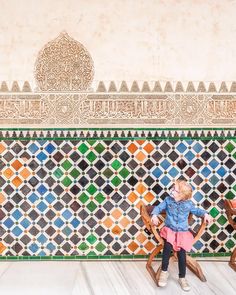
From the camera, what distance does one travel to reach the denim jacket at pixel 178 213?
2.39 meters

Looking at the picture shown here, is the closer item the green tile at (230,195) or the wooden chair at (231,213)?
the wooden chair at (231,213)

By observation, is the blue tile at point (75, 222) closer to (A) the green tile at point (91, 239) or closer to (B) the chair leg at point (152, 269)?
(A) the green tile at point (91, 239)

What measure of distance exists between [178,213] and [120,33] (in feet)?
4.77

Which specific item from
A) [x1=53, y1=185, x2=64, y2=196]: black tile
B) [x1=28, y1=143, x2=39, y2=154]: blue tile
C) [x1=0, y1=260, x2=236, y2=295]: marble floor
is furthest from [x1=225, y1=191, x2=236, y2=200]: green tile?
[x1=28, y1=143, x2=39, y2=154]: blue tile

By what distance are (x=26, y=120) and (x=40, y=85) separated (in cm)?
30

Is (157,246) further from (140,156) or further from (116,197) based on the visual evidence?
(140,156)

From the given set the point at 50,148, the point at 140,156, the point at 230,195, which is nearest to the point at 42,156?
the point at 50,148

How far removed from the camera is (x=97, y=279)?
245 cm

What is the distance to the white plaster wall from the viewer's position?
2.83m

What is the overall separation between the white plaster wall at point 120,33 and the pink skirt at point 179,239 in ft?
3.93

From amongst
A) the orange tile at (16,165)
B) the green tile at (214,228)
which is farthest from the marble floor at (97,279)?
the orange tile at (16,165)

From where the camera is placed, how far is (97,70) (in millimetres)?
2838

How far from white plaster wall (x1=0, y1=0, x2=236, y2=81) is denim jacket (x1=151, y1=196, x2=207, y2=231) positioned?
3.35 ft

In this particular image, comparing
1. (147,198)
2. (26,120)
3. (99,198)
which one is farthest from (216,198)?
(26,120)
